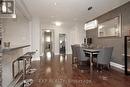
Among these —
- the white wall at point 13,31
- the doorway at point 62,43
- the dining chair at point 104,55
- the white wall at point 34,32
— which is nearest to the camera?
the white wall at point 13,31

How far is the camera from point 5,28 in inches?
161

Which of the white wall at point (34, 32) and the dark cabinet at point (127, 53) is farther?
the white wall at point (34, 32)

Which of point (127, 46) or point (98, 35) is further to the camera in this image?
point (98, 35)

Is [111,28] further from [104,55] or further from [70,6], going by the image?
[70,6]

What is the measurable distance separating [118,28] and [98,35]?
8.17 ft

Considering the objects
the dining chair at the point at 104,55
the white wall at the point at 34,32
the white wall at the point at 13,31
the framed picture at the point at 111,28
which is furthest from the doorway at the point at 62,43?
the dining chair at the point at 104,55

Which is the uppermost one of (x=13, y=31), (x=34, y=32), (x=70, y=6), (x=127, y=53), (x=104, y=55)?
(x=70, y=6)

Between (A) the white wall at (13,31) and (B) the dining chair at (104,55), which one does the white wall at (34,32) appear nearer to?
(A) the white wall at (13,31)

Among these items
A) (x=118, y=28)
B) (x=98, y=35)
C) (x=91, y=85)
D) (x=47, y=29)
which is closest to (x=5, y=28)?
(x=91, y=85)

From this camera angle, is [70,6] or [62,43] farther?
[62,43]

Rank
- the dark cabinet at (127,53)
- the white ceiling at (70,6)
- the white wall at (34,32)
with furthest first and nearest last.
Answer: the white wall at (34,32)
the white ceiling at (70,6)
the dark cabinet at (127,53)

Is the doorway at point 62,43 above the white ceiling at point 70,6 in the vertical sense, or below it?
below

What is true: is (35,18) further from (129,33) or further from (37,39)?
(129,33)

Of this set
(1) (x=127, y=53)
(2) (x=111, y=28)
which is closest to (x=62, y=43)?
(2) (x=111, y=28)
